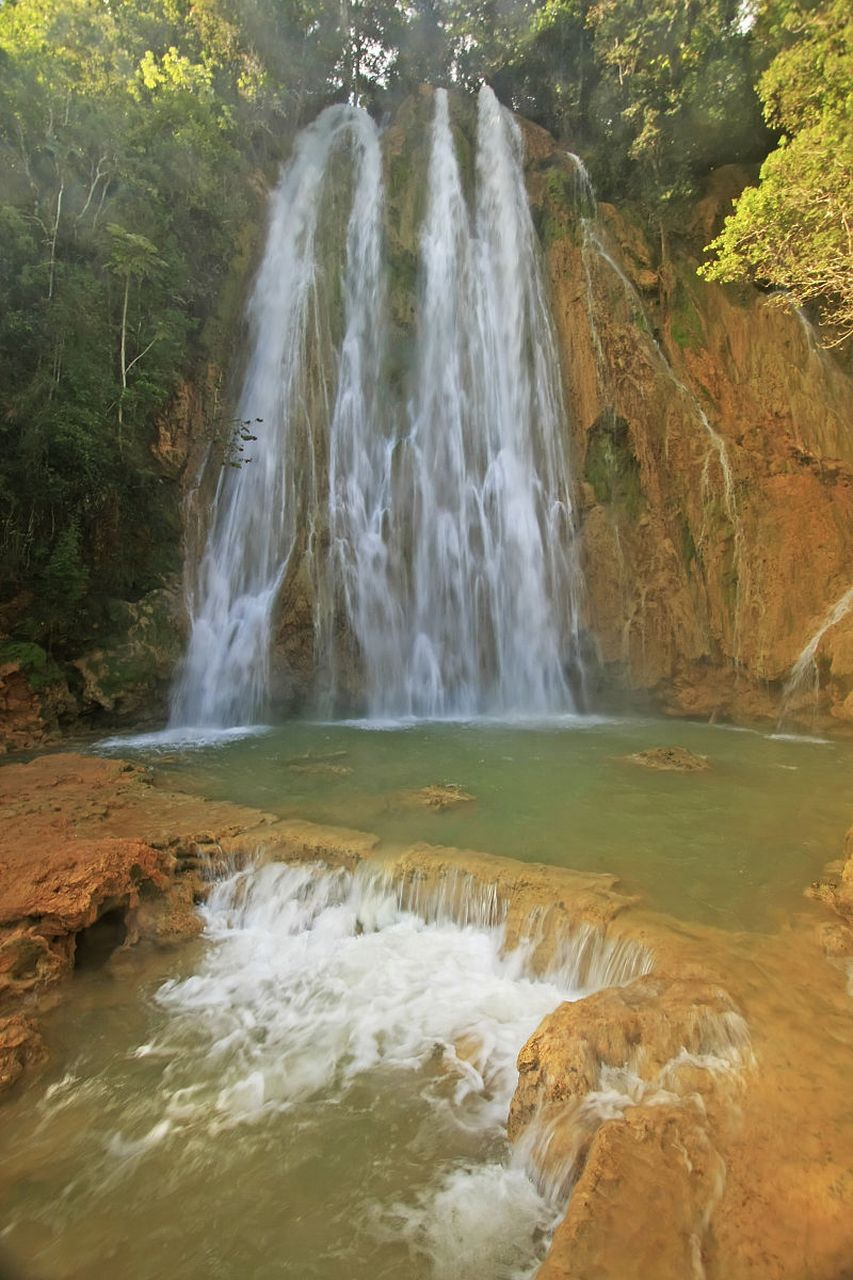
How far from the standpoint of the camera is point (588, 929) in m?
4.43

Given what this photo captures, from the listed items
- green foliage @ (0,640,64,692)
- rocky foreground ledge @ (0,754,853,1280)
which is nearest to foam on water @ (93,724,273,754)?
green foliage @ (0,640,64,692)

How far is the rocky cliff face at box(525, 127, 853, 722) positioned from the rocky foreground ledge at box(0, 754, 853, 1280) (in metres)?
7.88

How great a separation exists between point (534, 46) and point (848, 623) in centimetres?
1893

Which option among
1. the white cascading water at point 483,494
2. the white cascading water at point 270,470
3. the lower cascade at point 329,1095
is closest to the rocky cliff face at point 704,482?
the white cascading water at point 483,494

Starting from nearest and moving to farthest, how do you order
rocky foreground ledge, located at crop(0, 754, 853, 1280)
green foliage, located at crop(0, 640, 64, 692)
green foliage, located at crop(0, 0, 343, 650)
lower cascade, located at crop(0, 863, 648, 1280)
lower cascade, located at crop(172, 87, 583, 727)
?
rocky foreground ledge, located at crop(0, 754, 853, 1280) → lower cascade, located at crop(0, 863, 648, 1280) → green foliage, located at crop(0, 640, 64, 692) → green foliage, located at crop(0, 0, 343, 650) → lower cascade, located at crop(172, 87, 583, 727)

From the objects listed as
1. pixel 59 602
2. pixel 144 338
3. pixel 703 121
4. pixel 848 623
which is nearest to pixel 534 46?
pixel 703 121

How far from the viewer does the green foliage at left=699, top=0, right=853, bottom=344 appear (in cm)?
741

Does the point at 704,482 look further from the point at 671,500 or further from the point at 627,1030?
the point at 627,1030

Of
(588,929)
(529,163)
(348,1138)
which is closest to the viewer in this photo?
(348,1138)

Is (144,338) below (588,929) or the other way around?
the other way around

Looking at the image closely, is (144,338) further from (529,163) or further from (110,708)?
(529,163)

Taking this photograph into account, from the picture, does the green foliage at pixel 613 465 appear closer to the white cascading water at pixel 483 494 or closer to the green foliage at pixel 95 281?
the white cascading water at pixel 483 494

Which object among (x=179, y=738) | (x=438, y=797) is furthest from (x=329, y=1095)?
(x=179, y=738)

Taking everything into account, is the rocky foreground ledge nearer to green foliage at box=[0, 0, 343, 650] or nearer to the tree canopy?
green foliage at box=[0, 0, 343, 650]
